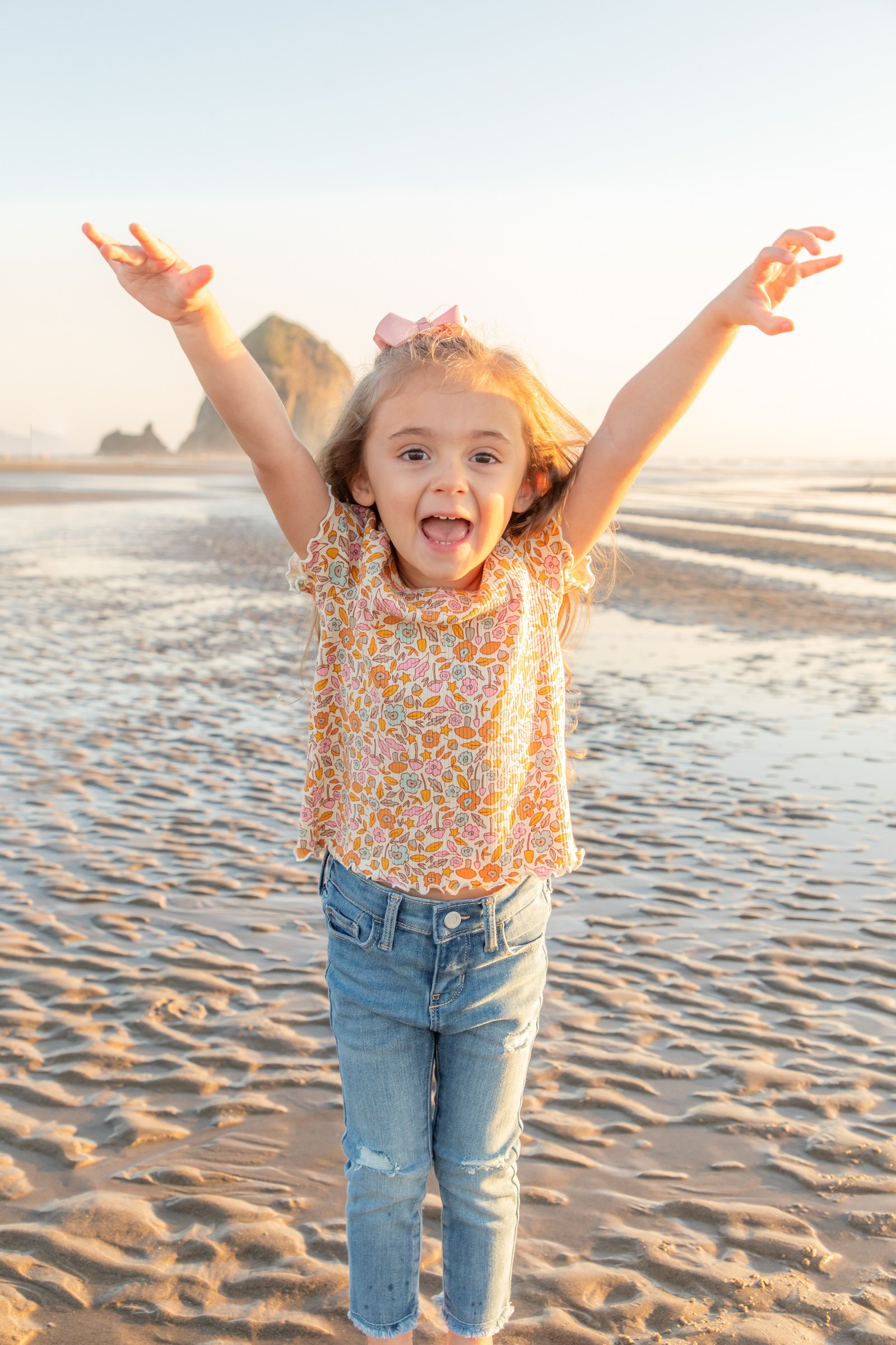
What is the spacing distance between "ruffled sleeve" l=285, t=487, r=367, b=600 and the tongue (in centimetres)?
22

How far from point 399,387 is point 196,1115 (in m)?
2.22

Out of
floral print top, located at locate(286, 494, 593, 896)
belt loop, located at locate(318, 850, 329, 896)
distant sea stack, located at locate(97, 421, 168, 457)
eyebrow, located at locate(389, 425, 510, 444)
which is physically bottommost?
belt loop, located at locate(318, 850, 329, 896)

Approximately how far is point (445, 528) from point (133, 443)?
127 m

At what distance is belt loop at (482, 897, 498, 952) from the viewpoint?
2.18 metres

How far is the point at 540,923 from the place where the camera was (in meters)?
2.32

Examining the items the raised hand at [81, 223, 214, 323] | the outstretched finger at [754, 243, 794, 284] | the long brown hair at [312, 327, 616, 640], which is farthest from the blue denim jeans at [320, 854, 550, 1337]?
the outstretched finger at [754, 243, 794, 284]

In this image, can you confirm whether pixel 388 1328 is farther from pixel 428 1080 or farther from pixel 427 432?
pixel 427 432

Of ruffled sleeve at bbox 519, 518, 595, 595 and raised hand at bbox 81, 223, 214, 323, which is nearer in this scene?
raised hand at bbox 81, 223, 214, 323

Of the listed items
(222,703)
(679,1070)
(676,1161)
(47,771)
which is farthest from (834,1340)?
(222,703)

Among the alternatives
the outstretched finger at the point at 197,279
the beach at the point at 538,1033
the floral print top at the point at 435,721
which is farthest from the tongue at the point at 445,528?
the beach at the point at 538,1033

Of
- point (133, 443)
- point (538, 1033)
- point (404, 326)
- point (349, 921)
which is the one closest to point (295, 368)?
point (133, 443)

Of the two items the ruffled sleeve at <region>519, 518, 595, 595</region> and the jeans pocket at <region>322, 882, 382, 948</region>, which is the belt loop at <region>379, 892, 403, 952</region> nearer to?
the jeans pocket at <region>322, 882, 382, 948</region>

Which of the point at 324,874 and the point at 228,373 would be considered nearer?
the point at 228,373

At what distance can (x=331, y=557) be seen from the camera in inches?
92.4
